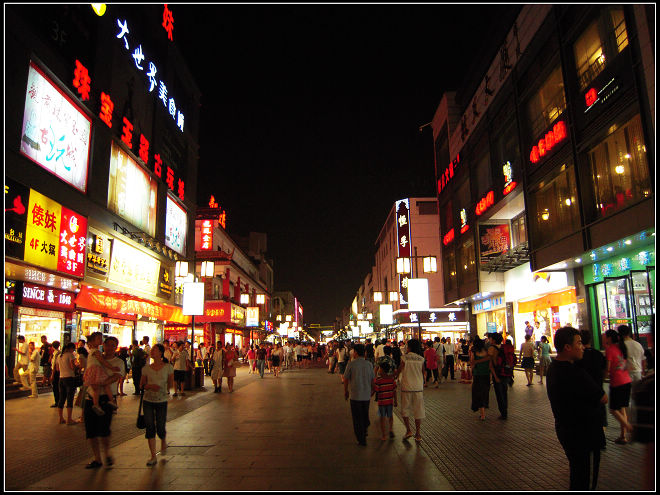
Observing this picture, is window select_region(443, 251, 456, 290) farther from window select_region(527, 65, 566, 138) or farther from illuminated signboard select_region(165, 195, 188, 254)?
illuminated signboard select_region(165, 195, 188, 254)

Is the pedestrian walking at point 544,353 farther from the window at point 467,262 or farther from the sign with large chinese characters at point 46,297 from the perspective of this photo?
the sign with large chinese characters at point 46,297

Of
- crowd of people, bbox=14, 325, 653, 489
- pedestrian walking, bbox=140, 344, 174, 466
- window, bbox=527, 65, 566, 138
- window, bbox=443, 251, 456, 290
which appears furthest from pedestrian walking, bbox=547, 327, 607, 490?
window, bbox=443, 251, 456, 290

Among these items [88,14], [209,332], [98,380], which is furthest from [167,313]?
[98,380]

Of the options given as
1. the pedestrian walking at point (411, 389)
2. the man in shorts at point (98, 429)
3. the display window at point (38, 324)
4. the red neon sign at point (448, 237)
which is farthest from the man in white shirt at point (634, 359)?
the red neon sign at point (448, 237)

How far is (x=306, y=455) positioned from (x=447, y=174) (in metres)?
31.9

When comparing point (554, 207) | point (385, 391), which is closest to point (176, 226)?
point (554, 207)

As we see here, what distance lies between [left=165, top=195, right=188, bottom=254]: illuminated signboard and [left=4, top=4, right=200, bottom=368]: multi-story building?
11 centimetres

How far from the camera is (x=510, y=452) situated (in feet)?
25.8

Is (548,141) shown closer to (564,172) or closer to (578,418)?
(564,172)

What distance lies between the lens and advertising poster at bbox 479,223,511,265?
26359mm

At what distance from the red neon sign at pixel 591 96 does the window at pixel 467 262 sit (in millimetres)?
14731

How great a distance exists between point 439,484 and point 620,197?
12735 mm

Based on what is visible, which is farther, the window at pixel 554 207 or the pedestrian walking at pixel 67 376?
the window at pixel 554 207

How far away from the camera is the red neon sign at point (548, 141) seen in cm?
1838
